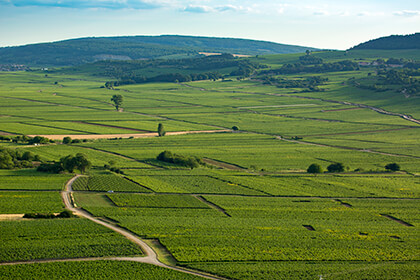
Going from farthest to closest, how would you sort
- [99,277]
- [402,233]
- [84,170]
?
[84,170] < [402,233] < [99,277]

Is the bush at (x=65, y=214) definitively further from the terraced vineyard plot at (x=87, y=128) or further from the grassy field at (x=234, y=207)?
the terraced vineyard plot at (x=87, y=128)

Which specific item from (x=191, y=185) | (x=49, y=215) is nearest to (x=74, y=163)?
(x=191, y=185)

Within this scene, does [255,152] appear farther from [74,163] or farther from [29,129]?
[29,129]

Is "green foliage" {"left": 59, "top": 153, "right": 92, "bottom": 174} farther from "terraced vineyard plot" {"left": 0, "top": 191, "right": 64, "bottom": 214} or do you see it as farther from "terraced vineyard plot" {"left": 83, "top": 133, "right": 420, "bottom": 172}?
"terraced vineyard plot" {"left": 83, "top": 133, "right": 420, "bottom": 172}

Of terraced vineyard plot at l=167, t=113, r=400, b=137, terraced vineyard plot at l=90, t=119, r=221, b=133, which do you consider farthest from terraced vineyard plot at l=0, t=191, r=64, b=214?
terraced vineyard plot at l=167, t=113, r=400, b=137

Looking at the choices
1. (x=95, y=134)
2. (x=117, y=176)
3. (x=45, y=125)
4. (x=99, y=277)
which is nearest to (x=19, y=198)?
(x=117, y=176)

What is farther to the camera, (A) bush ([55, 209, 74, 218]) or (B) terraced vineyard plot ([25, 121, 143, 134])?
(B) terraced vineyard plot ([25, 121, 143, 134])

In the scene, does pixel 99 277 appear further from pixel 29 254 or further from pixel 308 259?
pixel 308 259
